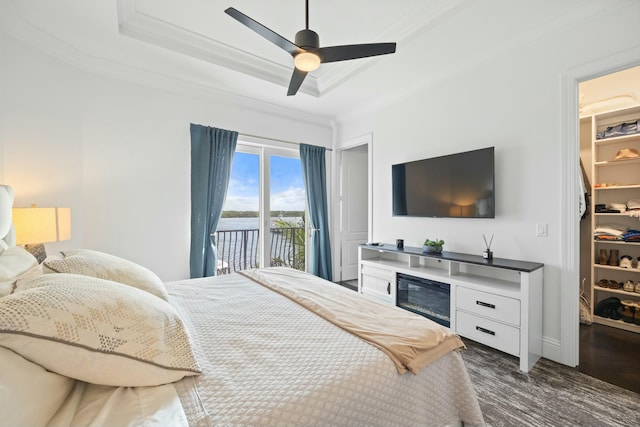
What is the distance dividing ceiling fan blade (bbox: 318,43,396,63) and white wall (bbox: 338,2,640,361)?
0.90 metres

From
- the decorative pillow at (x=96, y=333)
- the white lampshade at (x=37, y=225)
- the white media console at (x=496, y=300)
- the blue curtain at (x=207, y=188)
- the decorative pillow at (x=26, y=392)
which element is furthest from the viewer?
the blue curtain at (x=207, y=188)

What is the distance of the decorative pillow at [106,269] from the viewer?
1.22 m

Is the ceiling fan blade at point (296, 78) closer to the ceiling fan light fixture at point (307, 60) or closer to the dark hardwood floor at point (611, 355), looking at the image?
the ceiling fan light fixture at point (307, 60)

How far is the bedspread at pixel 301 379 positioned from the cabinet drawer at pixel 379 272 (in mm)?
1952

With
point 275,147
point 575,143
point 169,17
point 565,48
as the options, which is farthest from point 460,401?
point 275,147

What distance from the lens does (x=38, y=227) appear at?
205 centimetres

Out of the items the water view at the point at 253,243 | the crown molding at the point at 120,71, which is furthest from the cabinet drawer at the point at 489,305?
the crown molding at the point at 120,71

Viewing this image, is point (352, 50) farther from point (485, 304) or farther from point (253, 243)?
point (253, 243)

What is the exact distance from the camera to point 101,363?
2.52ft

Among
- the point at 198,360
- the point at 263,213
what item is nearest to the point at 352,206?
the point at 263,213

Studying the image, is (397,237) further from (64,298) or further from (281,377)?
(64,298)

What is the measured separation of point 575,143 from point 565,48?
80cm

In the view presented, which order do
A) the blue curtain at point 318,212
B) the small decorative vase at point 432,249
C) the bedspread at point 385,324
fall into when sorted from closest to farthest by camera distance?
the bedspread at point 385,324 < the small decorative vase at point 432,249 < the blue curtain at point 318,212

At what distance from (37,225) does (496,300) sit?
358cm
